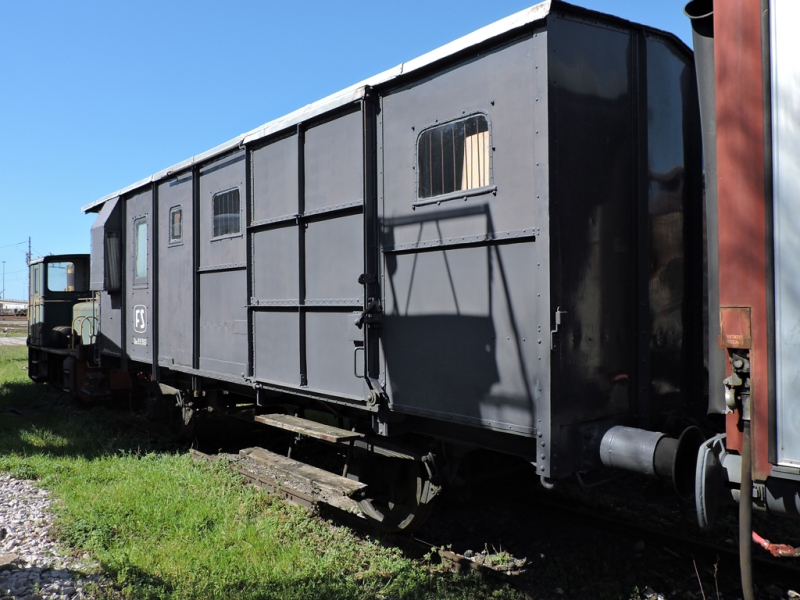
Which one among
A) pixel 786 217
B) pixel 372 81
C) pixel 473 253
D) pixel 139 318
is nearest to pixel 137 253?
pixel 139 318

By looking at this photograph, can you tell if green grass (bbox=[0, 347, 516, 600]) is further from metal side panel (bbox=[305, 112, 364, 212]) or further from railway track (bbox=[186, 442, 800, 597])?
metal side panel (bbox=[305, 112, 364, 212])

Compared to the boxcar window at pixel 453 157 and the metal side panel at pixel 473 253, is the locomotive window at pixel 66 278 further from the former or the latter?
the boxcar window at pixel 453 157

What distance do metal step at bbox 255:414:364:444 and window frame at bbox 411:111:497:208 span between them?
2041 millimetres

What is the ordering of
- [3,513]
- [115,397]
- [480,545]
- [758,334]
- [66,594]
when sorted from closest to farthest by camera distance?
[758,334] → [66,594] → [480,545] → [3,513] → [115,397]

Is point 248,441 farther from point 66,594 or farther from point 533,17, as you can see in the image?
point 533,17

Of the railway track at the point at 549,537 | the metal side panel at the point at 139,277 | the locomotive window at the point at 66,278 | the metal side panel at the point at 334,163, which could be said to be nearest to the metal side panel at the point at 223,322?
the railway track at the point at 549,537

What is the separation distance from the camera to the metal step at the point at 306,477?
5215 mm

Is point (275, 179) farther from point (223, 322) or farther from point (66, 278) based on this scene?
point (66, 278)

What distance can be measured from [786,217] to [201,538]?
16.1 ft

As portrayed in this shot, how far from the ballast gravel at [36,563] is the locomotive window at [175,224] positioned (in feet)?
11.2

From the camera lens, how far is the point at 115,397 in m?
12.3

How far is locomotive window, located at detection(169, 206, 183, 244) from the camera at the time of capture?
8078 mm

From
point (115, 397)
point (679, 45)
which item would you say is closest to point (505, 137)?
point (679, 45)

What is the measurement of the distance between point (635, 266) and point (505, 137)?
1227 mm
